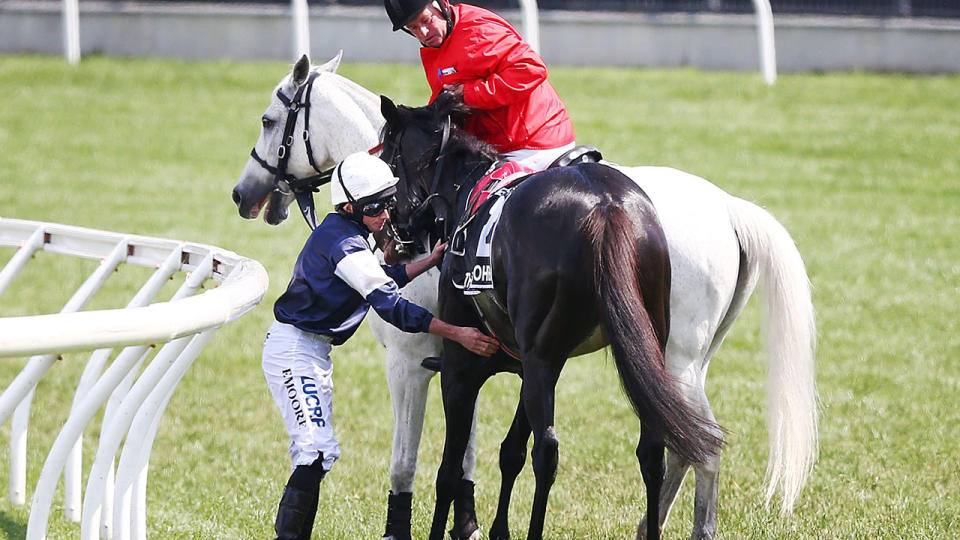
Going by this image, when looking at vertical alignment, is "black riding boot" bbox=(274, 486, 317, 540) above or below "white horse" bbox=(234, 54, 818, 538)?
below

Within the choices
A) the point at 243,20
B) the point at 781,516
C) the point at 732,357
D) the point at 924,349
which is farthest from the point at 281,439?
the point at 243,20

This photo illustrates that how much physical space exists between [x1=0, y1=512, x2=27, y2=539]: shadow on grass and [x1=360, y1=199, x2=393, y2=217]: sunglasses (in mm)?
2087

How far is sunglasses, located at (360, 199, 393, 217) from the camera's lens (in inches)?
162

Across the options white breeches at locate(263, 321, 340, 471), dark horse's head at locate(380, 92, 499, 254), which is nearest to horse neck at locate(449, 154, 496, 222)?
dark horse's head at locate(380, 92, 499, 254)

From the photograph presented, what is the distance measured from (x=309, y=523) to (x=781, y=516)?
2.08m

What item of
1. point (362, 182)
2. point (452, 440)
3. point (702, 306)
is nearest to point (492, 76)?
point (362, 182)

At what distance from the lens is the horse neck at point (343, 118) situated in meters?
5.26

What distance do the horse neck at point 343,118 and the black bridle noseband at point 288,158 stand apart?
0.04m

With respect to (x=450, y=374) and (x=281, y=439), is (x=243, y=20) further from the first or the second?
(x=450, y=374)

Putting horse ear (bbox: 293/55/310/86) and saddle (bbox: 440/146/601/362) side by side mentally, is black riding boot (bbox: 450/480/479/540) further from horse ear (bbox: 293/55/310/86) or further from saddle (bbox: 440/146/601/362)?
horse ear (bbox: 293/55/310/86)

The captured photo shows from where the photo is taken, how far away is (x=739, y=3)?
680 inches

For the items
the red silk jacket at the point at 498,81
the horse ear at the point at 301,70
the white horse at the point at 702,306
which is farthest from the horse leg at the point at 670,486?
the horse ear at the point at 301,70

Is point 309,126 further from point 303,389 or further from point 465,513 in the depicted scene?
point 465,513

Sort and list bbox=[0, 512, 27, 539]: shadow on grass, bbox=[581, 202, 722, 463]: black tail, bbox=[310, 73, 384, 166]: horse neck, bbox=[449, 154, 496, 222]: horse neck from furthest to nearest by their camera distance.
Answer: bbox=[310, 73, 384, 166]: horse neck < bbox=[0, 512, 27, 539]: shadow on grass < bbox=[449, 154, 496, 222]: horse neck < bbox=[581, 202, 722, 463]: black tail
